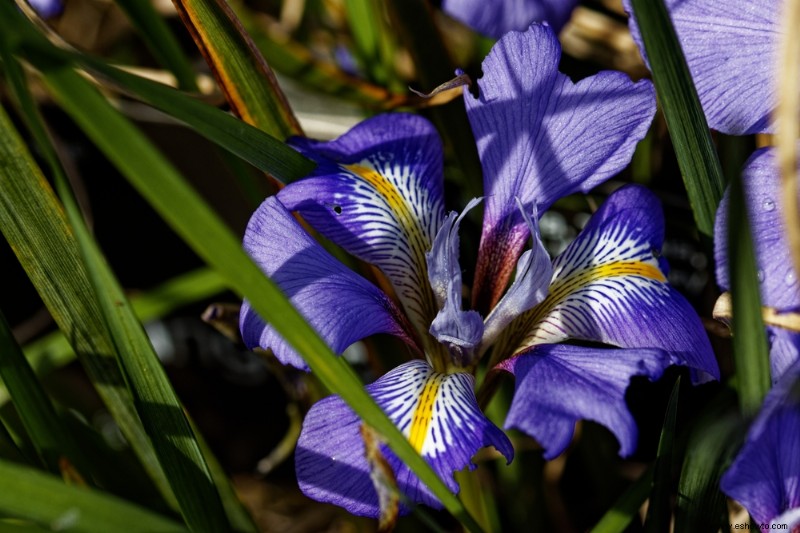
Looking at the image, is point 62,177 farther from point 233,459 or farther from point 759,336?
point 233,459

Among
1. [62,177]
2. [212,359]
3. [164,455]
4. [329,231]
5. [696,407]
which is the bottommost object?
[696,407]

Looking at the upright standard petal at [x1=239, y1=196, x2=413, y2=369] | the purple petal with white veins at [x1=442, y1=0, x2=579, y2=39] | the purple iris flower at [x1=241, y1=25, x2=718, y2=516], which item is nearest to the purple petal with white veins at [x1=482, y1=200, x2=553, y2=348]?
the purple iris flower at [x1=241, y1=25, x2=718, y2=516]

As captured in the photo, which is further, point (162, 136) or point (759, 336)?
point (162, 136)

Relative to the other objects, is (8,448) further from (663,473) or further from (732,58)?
(732,58)

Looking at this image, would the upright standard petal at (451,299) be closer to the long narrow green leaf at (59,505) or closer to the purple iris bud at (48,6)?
the long narrow green leaf at (59,505)

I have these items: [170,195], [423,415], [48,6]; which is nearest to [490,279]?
[423,415]

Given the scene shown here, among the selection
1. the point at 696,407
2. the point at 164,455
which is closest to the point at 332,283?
the point at 164,455
